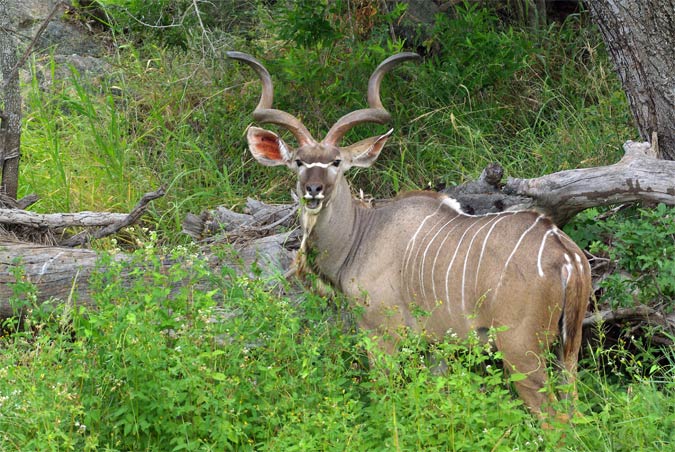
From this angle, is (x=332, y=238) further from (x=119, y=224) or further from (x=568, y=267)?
(x=119, y=224)

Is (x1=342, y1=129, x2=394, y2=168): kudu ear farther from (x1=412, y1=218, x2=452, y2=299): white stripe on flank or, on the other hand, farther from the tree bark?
the tree bark

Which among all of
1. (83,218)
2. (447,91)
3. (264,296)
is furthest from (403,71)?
(264,296)

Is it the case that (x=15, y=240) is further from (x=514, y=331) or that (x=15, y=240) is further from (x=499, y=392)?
(x=499, y=392)

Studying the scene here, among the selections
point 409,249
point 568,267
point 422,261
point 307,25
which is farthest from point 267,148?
point 568,267

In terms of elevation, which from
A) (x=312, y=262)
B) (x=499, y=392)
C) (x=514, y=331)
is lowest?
(x=312, y=262)

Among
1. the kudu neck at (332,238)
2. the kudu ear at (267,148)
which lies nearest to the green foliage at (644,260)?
the kudu neck at (332,238)

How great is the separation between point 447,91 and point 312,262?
233 centimetres

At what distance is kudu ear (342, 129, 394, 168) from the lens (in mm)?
4612

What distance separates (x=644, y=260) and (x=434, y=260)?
32.8 inches

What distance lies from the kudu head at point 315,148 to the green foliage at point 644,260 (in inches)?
44.7

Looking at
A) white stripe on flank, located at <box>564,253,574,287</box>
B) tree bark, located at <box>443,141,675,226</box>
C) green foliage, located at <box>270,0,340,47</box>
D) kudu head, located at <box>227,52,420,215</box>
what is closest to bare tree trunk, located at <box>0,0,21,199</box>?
kudu head, located at <box>227,52,420,215</box>

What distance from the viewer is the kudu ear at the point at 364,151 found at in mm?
4612

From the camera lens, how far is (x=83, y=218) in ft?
17.7

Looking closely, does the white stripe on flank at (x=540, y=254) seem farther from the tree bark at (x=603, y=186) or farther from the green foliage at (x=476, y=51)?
the green foliage at (x=476, y=51)
